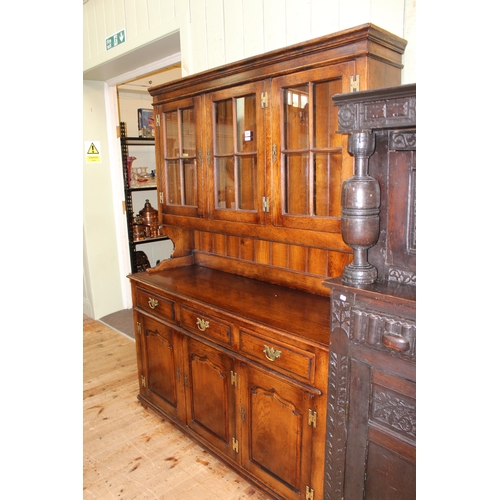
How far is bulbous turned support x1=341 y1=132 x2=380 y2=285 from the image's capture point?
46.1 inches

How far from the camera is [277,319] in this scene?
1.64m

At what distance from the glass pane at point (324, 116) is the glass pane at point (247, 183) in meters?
0.36

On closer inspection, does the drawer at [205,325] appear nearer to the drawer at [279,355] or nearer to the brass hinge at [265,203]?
the drawer at [279,355]

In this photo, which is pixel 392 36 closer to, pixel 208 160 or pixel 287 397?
pixel 208 160

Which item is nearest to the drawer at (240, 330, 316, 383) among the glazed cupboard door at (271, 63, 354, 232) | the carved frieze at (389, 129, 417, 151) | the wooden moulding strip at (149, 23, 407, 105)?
the glazed cupboard door at (271, 63, 354, 232)

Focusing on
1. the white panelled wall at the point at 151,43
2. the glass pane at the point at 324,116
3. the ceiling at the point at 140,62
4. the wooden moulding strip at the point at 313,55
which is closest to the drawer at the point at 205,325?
the glass pane at the point at 324,116

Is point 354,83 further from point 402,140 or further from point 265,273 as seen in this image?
point 265,273

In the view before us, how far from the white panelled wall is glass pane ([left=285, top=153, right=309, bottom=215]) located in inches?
19.6

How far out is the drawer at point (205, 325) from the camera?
5.97ft

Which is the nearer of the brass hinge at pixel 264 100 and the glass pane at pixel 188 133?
the brass hinge at pixel 264 100

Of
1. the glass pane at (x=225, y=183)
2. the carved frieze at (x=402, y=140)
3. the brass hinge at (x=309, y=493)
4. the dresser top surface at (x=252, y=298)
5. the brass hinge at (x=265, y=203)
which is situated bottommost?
the brass hinge at (x=309, y=493)

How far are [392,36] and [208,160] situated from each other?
999 millimetres

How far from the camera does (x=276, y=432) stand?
165cm

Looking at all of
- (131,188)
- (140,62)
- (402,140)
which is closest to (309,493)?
(402,140)
